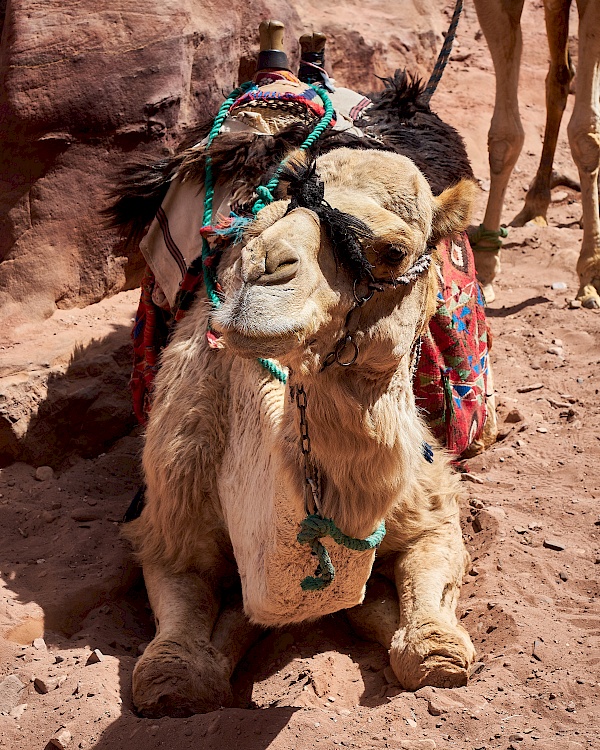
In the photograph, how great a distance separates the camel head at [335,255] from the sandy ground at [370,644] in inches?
46.2

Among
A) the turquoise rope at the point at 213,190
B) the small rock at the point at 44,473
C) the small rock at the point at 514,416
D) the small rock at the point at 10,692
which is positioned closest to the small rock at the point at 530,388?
the small rock at the point at 514,416

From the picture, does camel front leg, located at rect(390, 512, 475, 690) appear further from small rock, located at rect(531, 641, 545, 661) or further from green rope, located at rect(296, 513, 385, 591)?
green rope, located at rect(296, 513, 385, 591)

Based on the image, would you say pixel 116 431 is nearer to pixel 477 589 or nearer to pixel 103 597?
pixel 103 597

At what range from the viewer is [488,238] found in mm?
6586

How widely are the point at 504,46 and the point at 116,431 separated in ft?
12.2

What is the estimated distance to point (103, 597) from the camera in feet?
12.7

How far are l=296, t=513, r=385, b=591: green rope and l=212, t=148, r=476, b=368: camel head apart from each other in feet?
1.65

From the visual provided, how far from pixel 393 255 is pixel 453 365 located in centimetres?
204

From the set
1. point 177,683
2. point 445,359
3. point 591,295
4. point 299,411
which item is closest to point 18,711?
point 177,683

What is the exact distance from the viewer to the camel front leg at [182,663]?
9.84ft

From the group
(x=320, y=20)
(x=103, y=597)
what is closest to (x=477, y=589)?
(x=103, y=597)

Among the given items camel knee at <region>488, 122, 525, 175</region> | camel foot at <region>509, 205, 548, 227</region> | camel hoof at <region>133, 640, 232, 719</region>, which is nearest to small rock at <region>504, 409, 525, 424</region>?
camel knee at <region>488, 122, 525, 175</region>

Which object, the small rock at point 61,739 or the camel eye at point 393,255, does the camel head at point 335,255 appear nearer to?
the camel eye at point 393,255

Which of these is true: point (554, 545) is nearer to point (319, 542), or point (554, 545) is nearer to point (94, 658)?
point (319, 542)
